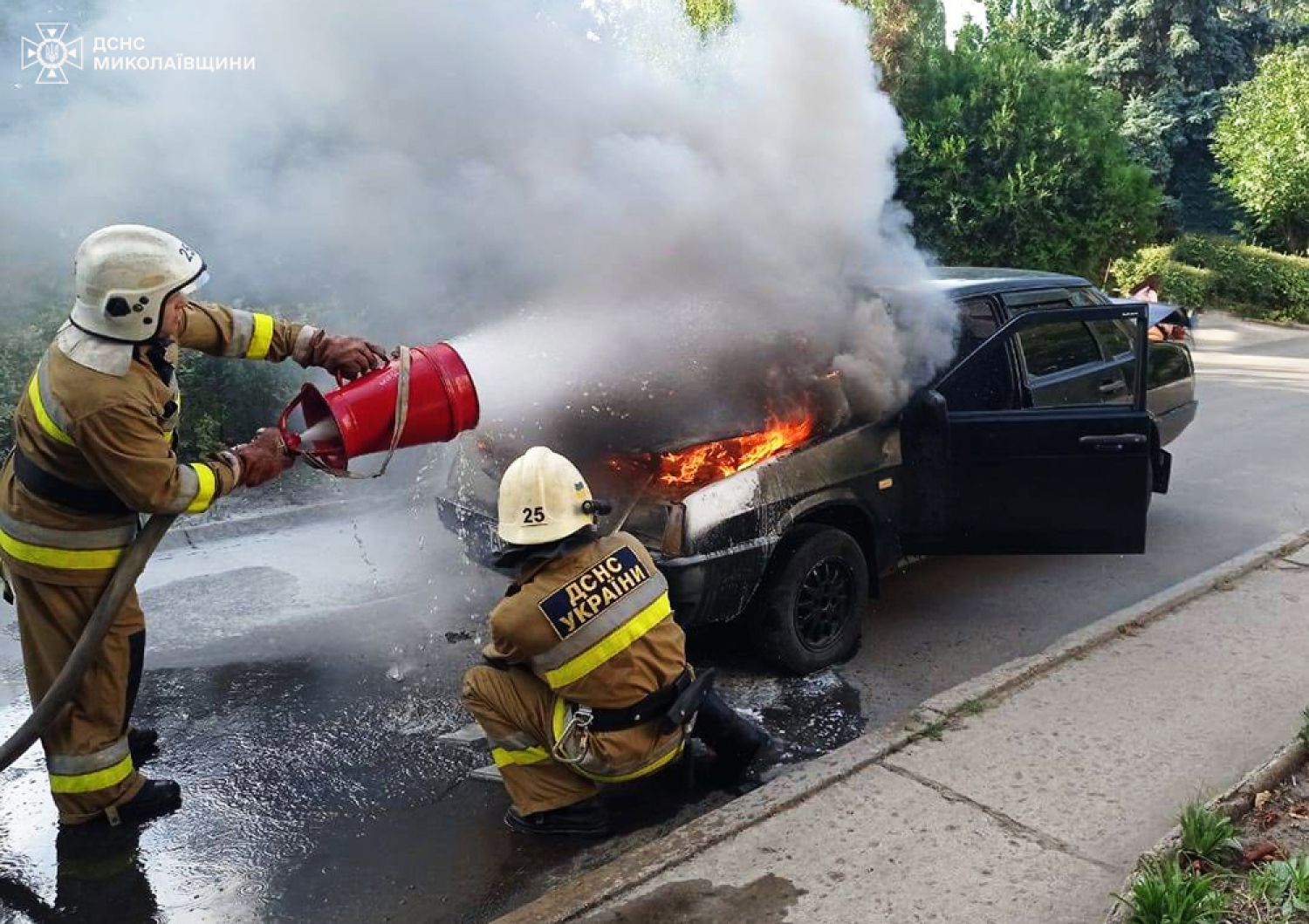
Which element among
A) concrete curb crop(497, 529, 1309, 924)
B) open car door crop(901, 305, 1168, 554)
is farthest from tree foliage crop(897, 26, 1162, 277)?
concrete curb crop(497, 529, 1309, 924)

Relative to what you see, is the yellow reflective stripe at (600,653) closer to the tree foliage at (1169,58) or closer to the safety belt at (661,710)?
the safety belt at (661,710)

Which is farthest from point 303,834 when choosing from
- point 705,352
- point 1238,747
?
point 1238,747

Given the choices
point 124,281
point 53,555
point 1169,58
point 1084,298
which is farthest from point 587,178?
point 1169,58

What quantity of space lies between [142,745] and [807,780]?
8.14 feet

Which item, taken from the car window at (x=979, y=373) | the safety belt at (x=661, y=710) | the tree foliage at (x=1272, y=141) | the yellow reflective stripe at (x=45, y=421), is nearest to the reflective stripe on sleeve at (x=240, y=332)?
the yellow reflective stripe at (x=45, y=421)

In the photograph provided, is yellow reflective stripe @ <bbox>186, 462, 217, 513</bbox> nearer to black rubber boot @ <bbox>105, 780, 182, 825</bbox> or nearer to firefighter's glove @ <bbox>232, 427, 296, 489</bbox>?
firefighter's glove @ <bbox>232, 427, 296, 489</bbox>

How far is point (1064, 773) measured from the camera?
3.62m

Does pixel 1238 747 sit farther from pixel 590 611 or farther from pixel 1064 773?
pixel 590 611

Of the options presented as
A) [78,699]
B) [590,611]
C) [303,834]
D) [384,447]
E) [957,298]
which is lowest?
[303,834]

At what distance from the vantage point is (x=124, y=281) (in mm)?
3199

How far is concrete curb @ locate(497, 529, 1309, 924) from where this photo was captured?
119 inches

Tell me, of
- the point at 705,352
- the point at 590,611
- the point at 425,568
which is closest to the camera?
the point at 590,611

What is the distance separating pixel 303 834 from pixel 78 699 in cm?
85

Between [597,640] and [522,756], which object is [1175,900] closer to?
[597,640]
